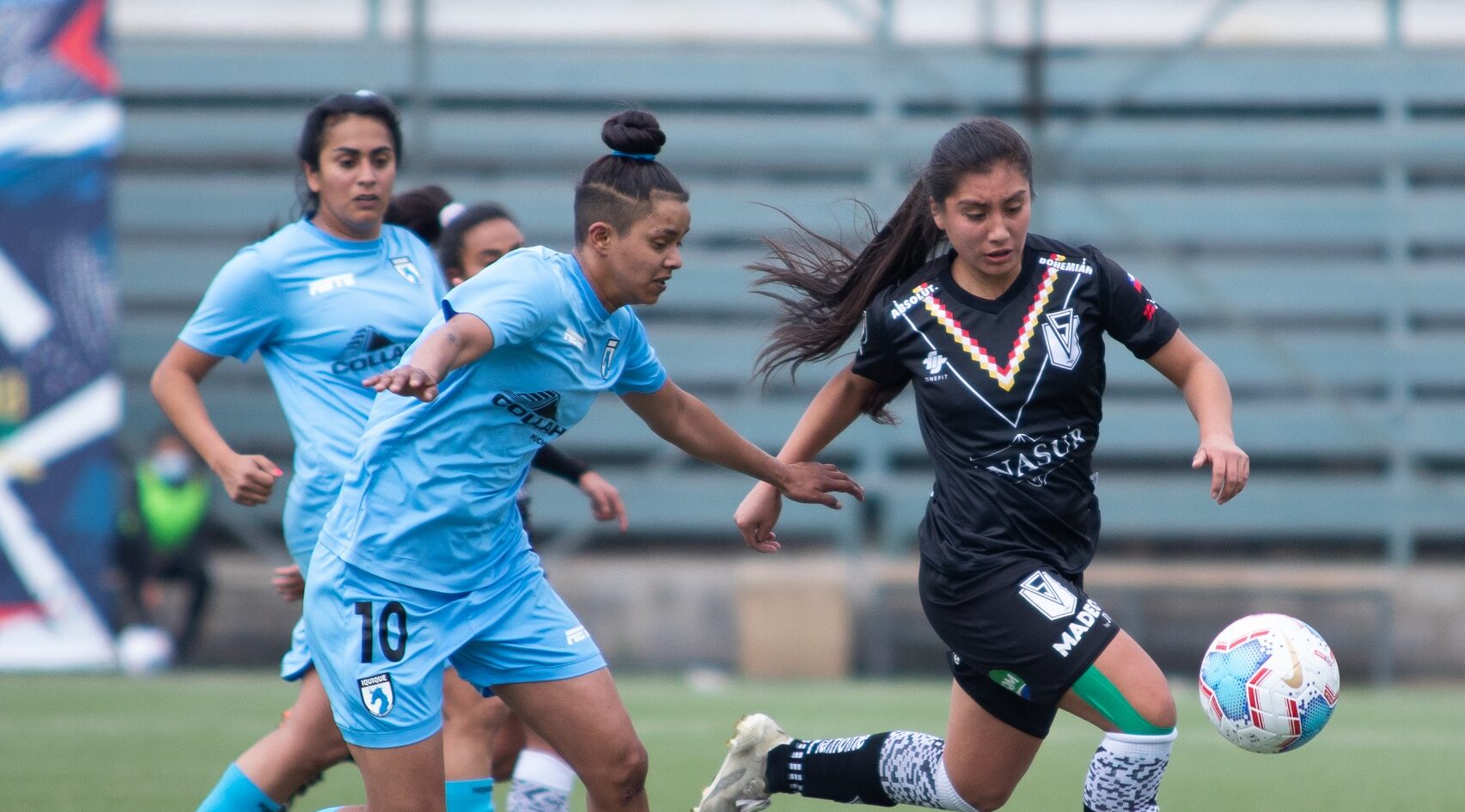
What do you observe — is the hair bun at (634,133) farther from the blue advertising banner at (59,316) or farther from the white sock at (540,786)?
the blue advertising banner at (59,316)

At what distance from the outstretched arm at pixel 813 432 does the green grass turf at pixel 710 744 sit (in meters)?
1.81

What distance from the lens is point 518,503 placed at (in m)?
5.14

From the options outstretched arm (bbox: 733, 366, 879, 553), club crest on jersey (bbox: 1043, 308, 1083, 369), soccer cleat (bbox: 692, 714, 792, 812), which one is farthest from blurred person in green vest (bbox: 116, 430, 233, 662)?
club crest on jersey (bbox: 1043, 308, 1083, 369)

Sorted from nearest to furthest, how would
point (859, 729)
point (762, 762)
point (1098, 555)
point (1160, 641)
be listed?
point (762, 762)
point (859, 729)
point (1160, 641)
point (1098, 555)

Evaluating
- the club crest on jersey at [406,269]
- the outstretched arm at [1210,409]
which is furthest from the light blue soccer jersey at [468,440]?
the outstretched arm at [1210,409]

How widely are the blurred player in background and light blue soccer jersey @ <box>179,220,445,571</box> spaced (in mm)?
436

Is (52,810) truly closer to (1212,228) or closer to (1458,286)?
(1212,228)

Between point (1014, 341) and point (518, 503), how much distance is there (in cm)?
170

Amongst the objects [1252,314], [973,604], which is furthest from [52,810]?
[1252,314]

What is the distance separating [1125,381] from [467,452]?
10.1 meters

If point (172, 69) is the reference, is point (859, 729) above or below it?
below

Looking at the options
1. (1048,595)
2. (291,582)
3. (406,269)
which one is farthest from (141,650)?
(1048,595)

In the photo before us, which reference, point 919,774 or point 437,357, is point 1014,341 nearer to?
point 919,774

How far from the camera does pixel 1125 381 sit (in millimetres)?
13305
